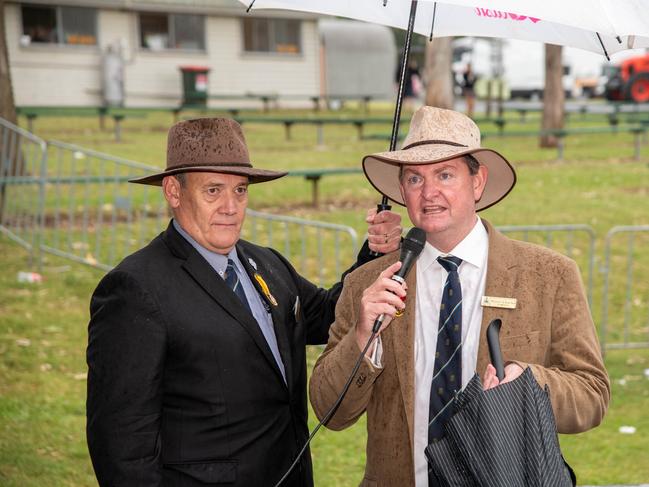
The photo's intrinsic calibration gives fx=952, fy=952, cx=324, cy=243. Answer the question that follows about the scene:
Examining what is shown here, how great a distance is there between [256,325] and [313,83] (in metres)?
33.5

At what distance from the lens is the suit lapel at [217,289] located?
10.8ft

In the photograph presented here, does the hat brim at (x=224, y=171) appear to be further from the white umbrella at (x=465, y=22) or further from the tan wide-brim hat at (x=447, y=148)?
the white umbrella at (x=465, y=22)

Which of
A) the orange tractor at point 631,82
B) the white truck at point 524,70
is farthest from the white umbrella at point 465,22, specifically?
the white truck at point 524,70

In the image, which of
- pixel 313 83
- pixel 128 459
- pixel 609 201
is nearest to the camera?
pixel 128 459

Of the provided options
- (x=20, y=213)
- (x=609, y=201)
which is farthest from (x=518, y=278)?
(x=609, y=201)

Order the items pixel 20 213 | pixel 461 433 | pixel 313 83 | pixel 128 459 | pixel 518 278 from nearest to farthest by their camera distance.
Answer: pixel 461 433, pixel 128 459, pixel 518 278, pixel 20 213, pixel 313 83

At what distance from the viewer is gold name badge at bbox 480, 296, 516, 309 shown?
10.5ft

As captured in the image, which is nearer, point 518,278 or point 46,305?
point 518,278

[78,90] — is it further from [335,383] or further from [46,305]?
[335,383]

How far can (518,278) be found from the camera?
10.7 ft

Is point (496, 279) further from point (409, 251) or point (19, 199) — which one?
point (19, 199)

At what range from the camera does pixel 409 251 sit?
3188mm

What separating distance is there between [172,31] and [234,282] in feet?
105

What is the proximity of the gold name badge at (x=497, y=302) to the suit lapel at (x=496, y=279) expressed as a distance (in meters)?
0.02
